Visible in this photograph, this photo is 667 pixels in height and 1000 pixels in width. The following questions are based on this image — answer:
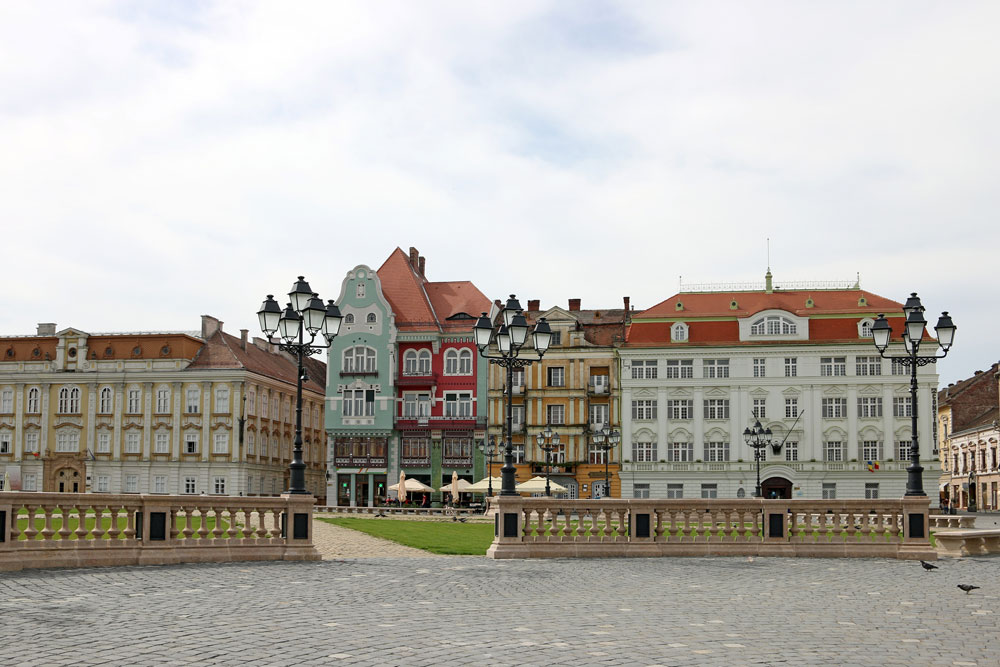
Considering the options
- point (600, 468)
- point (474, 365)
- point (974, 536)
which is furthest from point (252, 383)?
point (974, 536)

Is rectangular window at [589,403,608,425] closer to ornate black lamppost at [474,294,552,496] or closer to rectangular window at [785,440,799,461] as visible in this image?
rectangular window at [785,440,799,461]

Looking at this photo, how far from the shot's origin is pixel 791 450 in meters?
65.6

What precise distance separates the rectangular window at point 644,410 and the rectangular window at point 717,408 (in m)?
3.18

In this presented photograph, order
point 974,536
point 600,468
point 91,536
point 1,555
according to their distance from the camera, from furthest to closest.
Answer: point 600,468, point 974,536, point 91,536, point 1,555

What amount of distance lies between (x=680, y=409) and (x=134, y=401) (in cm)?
3508

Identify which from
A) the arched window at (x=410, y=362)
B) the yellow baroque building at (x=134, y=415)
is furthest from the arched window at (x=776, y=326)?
the yellow baroque building at (x=134, y=415)

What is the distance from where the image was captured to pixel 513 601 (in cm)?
1372

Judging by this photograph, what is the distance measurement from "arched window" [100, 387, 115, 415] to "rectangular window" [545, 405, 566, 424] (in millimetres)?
28620

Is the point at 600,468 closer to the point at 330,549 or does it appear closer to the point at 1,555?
the point at 330,549

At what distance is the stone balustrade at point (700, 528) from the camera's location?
21.5 m

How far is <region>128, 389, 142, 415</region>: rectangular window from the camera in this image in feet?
239

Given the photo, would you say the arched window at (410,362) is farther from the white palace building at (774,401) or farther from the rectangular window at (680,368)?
the rectangular window at (680,368)

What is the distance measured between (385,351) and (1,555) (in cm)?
5380

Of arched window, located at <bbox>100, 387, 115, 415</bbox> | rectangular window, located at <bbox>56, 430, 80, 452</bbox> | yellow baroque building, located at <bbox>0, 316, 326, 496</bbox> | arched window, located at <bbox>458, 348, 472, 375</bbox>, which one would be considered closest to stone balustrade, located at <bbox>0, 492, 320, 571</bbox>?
arched window, located at <bbox>458, 348, 472, 375</bbox>
